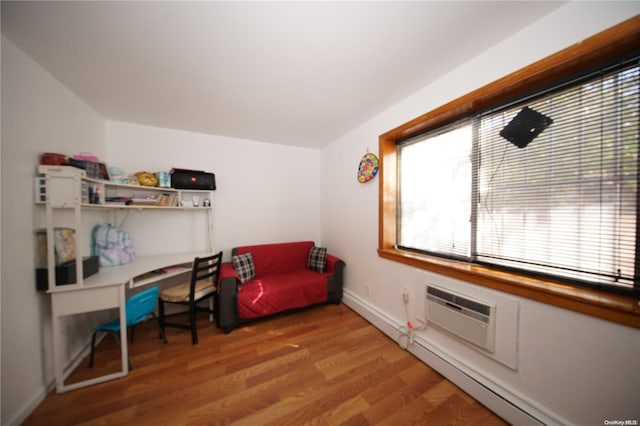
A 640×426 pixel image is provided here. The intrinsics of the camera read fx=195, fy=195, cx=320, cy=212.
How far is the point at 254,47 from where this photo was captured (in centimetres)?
132

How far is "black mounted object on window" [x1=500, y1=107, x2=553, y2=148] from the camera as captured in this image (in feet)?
4.09

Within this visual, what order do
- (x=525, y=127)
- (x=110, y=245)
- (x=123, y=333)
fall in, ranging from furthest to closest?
(x=110, y=245) < (x=123, y=333) < (x=525, y=127)

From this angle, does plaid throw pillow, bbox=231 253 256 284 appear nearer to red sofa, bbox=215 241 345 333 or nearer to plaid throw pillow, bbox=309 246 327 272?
red sofa, bbox=215 241 345 333

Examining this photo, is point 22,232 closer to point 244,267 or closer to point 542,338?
point 244,267

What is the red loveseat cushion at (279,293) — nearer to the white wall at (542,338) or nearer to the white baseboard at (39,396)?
the white wall at (542,338)

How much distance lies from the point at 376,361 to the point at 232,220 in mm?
2488

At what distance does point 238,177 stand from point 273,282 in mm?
1632

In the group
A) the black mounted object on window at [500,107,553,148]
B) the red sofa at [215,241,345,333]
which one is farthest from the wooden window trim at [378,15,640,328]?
the red sofa at [215,241,345,333]

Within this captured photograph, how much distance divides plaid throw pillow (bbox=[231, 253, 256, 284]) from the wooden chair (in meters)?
0.24

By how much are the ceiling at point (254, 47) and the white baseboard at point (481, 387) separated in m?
2.28

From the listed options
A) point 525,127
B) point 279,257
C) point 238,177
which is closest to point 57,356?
point 279,257

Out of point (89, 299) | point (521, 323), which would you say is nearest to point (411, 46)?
point (521, 323)

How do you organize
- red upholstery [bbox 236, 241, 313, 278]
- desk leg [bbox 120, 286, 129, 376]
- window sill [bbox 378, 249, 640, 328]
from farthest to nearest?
red upholstery [bbox 236, 241, 313, 278], desk leg [bbox 120, 286, 129, 376], window sill [bbox 378, 249, 640, 328]

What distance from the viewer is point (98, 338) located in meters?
1.98
